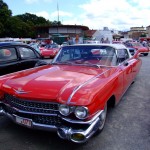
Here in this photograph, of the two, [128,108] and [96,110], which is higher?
[96,110]

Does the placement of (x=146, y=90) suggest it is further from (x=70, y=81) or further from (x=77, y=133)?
(x=77, y=133)

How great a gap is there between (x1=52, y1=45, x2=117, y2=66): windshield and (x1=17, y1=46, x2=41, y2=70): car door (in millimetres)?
1406

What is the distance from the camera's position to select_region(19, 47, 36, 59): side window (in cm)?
668

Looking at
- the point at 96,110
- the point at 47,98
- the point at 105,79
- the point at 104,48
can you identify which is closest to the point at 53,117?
the point at 47,98

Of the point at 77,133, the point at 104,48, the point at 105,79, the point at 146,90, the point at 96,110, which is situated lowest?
the point at 146,90

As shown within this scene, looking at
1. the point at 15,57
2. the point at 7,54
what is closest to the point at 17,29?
the point at 15,57

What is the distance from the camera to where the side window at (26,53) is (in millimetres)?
6681

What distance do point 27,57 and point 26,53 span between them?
0.14 metres

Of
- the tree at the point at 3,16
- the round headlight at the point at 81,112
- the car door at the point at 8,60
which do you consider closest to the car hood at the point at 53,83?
the round headlight at the point at 81,112

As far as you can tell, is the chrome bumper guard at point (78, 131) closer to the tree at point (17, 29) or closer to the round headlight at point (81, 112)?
the round headlight at point (81, 112)

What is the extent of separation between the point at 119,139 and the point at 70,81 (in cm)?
126

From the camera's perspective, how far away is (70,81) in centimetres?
390

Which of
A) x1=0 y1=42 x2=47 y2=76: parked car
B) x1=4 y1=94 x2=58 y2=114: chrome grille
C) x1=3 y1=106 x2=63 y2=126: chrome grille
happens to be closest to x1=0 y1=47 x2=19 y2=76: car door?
x1=0 y1=42 x2=47 y2=76: parked car

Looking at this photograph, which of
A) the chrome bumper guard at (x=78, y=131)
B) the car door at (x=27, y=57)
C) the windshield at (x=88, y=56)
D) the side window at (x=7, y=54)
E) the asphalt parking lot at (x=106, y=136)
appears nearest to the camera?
the chrome bumper guard at (x=78, y=131)
